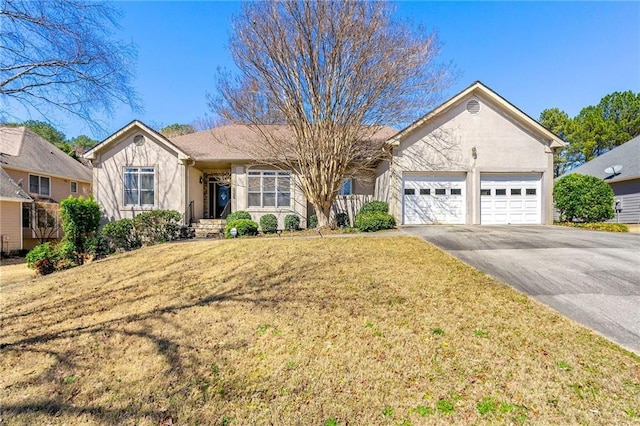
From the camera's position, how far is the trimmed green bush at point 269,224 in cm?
1378

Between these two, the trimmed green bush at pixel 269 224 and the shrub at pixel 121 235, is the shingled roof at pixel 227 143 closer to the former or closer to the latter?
the trimmed green bush at pixel 269 224

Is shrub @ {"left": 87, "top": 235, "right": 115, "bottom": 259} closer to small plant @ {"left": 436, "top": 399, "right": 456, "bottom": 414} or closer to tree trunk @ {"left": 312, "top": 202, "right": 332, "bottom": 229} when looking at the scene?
tree trunk @ {"left": 312, "top": 202, "right": 332, "bottom": 229}

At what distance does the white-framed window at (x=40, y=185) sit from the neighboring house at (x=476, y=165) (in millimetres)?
20955

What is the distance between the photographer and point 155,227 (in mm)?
12953

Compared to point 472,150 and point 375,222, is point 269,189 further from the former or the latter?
point 472,150

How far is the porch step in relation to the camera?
14141 millimetres

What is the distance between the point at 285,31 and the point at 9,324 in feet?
38.3

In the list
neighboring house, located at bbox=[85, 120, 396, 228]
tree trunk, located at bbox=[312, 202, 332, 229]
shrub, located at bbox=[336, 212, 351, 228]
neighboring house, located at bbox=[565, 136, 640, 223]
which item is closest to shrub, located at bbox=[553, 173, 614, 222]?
neighboring house, located at bbox=[565, 136, 640, 223]

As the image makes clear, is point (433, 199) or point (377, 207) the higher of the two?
point (433, 199)

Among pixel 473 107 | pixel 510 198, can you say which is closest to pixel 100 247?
pixel 473 107

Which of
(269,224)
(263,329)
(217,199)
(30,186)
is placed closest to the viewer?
(263,329)

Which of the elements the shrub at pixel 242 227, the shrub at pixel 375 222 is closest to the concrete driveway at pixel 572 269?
the shrub at pixel 375 222

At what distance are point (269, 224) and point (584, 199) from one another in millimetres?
14949

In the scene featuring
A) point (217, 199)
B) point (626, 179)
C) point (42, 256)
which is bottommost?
point (42, 256)
